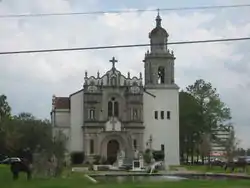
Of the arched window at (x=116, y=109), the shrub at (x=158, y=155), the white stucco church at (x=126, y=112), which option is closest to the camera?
the shrub at (x=158, y=155)

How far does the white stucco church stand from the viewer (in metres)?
86.7

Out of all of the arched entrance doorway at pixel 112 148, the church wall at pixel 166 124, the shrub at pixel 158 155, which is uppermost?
the church wall at pixel 166 124

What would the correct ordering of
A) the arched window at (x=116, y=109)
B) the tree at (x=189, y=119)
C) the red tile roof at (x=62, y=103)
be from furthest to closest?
1. the tree at (x=189, y=119)
2. the red tile roof at (x=62, y=103)
3. the arched window at (x=116, y=109)

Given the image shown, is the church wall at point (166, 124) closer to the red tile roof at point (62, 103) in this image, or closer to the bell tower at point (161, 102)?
the bell tower at point (161, 102)

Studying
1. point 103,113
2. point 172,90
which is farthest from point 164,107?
point 103,113

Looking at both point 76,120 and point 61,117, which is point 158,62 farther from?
point 61,117

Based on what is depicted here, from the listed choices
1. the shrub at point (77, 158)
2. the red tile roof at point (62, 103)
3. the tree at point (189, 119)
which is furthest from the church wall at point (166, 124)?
the red tile roof at point (62, 103)

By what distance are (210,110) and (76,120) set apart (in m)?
23.5

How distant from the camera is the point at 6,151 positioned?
93.9 meters

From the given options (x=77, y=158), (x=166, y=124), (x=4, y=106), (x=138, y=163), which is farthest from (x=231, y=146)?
(x=4, y=106)

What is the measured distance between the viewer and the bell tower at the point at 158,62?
88.8 meters

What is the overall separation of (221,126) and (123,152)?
23380mm

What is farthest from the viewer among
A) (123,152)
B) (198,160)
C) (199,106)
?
(198,160)

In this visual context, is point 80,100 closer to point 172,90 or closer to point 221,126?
point 172,90
